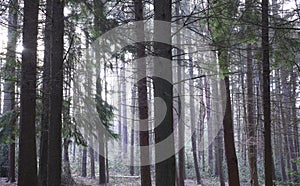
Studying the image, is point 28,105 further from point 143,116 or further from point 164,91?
point 143,116

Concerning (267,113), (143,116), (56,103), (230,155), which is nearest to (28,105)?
(56,103)

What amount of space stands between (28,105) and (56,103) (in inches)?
18.8

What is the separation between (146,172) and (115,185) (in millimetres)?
7969

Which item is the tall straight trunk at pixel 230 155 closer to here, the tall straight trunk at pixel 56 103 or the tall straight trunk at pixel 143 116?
the tall straight trunk at pixel 143 116

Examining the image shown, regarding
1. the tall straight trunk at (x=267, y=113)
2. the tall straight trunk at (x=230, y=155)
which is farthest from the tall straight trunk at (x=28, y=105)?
the tall straight trunk at (x=230, y=155)

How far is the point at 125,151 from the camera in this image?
34656 mm

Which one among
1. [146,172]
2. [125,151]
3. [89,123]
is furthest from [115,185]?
[125,151]

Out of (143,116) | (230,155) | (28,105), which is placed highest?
(28,105)

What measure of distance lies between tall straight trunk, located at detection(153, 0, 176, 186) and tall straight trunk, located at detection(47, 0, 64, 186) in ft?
7.47

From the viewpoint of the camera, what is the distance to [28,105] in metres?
5.30

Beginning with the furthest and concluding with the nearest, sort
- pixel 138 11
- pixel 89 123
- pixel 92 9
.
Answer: pixel 89 123 → pixel 138 11 → pixel 92 9

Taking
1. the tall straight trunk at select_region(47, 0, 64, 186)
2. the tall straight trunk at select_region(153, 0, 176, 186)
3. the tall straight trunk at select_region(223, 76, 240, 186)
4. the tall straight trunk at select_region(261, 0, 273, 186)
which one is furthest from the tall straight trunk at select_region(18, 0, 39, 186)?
the tall straight trunk at select_region(223, 76, 240, 186)

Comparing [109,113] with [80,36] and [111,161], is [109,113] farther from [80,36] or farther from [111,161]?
[111,161]

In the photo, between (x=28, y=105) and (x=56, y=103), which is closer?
(x=28, y=105)
